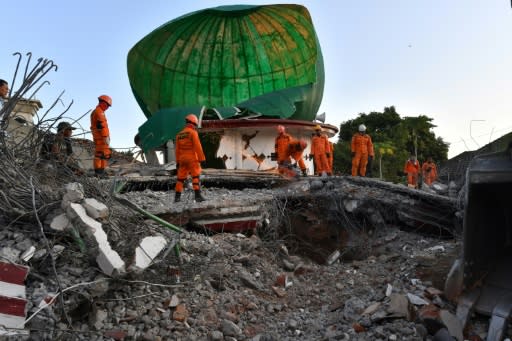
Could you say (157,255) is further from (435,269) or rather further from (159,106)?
(159,106)

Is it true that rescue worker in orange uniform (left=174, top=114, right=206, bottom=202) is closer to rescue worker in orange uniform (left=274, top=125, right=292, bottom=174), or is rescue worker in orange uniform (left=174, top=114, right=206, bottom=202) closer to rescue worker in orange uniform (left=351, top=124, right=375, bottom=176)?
rescue worker in orange uniform (left=274, top=125, right=292, bottom=174)

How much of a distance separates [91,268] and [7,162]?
1.25 m

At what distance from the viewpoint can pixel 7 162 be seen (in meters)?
3.85

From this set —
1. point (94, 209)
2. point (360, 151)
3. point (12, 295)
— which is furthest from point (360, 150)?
point (12, 295)

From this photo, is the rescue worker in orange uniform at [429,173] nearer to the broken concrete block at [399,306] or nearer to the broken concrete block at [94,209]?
the broken concrete block at [399,306]

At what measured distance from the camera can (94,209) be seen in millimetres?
3688

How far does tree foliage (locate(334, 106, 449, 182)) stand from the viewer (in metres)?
23.1

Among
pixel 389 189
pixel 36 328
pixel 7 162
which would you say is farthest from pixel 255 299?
pixel 389 189

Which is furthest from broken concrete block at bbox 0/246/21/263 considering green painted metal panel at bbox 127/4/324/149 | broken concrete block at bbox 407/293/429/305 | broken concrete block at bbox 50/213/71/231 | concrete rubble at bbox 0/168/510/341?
green painted metal panel at bbox 127/4/324/149

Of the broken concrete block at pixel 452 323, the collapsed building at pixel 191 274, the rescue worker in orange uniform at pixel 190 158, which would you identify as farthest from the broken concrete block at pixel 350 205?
the broken concrete block at pixel 452 323

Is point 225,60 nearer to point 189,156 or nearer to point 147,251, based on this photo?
point 189,156

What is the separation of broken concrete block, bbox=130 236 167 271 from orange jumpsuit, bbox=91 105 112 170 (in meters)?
3.46

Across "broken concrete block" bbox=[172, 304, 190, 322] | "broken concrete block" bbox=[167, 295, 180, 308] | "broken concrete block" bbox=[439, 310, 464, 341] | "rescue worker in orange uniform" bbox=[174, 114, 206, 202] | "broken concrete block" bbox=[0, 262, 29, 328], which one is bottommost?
"broken concrete block" bbox=[172, 304, 190, 322]

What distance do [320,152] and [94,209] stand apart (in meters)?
7.32
